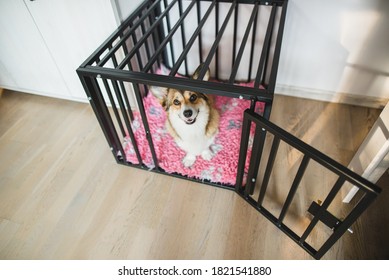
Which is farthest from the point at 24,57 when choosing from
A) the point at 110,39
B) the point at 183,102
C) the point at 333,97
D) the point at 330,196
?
the point at 333,97

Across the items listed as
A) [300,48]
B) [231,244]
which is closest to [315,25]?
[300,48]

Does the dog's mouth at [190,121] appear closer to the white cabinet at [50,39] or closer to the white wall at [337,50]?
the white cabinet at [50,39]

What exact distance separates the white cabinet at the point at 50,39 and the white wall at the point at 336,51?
185 mm

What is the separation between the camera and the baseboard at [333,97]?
66.7 inches

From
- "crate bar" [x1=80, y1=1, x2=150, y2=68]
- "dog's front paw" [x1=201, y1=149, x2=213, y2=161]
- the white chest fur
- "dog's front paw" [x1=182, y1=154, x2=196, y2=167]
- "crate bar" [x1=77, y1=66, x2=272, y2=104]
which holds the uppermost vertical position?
"crate bar" [x1=80, y1=1, x2=150, y2=68]

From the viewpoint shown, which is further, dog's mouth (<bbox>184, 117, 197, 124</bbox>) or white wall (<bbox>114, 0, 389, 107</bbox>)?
white wall (<bbox>114, 0, 389, 107</bbox>)

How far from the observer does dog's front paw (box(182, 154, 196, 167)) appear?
1453mm

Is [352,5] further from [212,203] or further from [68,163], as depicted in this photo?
[68,163]

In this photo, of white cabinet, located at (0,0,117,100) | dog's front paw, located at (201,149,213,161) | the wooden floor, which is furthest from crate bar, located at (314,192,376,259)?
white cabinet, located at (0,0,117,100)

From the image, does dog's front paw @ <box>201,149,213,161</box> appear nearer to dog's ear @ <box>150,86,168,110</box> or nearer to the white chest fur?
the white chest fur

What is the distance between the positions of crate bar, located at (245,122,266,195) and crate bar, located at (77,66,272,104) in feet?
0.41

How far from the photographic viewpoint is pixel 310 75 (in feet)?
5.69

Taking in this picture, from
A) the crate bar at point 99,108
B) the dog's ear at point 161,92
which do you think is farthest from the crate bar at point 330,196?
the crate bar at point 99,108

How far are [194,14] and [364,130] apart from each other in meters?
1.30
